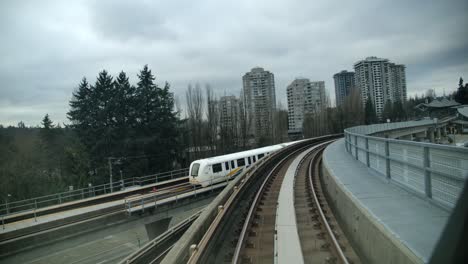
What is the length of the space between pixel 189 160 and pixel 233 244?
42.3 meters

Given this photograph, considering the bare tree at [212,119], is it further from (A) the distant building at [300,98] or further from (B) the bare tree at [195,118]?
(A) the distant building at [300,98]

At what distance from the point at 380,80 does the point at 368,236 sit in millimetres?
120532

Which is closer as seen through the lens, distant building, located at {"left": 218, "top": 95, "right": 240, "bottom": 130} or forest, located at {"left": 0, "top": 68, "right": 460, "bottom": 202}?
forest, located at {"left": 0, "top": 68, "right": 460, "bottom": 202}

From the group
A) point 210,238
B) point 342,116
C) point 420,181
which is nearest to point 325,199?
point 420,181

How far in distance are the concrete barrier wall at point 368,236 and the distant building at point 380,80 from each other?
353 feet

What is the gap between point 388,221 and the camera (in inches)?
211

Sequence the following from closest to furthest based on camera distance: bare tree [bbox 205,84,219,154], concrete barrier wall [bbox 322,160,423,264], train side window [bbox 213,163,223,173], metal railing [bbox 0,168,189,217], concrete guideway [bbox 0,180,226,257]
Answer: concrete barrier wall [bbox 322,160,423,264], concrete guideway [bbox 0,180,226,257], metal railing [bbox 0,168,189,217], train side window [bbox 213,163,223,173], bare tree [bbox 205,84,219,154]

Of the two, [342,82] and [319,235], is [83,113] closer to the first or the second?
[319,235]

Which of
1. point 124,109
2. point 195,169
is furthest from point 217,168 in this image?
point 124,109

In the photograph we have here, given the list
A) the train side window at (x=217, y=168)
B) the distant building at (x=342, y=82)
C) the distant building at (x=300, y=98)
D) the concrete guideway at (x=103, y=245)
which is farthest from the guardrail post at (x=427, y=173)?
the distant building at (x=342, y=82)

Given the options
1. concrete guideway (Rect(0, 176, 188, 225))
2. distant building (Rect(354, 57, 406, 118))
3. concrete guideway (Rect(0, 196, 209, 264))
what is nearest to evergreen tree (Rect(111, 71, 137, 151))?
concrete guideway (Rect(0, 196, 209, 264))

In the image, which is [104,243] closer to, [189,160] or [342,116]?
[189,160]

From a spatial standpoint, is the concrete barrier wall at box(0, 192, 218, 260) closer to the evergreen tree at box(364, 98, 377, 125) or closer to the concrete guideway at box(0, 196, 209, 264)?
the concrete guideway at box(0, 196, 209, 264)

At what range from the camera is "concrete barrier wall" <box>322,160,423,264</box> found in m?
4.24
